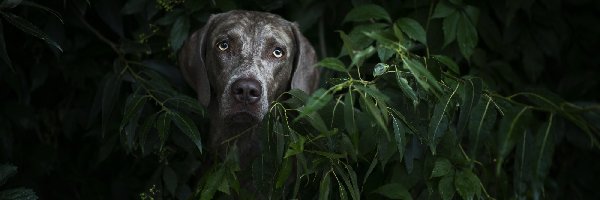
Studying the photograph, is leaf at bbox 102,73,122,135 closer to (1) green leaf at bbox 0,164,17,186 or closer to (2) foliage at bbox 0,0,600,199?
(2) foliage at bbox 0,0,600,199

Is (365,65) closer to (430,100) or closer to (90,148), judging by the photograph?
(430,100)

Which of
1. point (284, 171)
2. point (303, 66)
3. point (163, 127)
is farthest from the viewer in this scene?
point (303, 66)

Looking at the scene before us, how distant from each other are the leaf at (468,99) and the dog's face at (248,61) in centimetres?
95

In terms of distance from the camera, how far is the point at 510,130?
239 centimetres

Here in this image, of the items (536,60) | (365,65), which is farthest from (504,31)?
(365,65)

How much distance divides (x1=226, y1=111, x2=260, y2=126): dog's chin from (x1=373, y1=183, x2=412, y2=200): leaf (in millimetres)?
621

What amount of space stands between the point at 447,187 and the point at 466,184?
7 centimetres

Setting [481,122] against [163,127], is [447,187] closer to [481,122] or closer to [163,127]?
[481,122]

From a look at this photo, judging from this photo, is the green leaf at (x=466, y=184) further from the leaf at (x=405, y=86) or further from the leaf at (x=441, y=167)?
the leaf at (x=405, y=86)

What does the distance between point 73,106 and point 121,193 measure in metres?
0.67

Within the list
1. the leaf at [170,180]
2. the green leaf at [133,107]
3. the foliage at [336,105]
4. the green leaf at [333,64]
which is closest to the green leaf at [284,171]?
the foliage at [336,105]

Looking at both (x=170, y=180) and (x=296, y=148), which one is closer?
(x=296, y=148)

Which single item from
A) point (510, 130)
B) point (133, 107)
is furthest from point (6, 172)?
point (510, 130)

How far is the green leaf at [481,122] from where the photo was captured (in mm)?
2725
